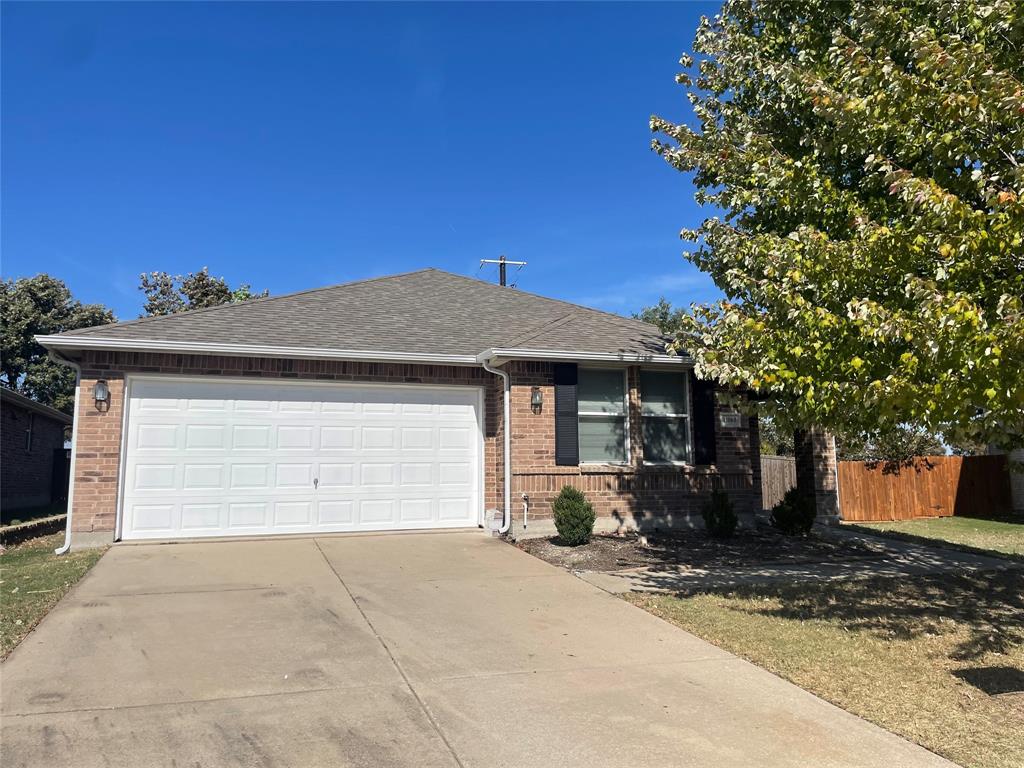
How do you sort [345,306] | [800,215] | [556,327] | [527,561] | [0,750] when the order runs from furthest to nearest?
[345,306] < [556,327] < [527,561] < [800,215] < [0,750]

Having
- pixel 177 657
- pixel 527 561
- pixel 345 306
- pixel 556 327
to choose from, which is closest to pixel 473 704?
pixel 177 657

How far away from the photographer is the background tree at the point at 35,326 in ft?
96.1

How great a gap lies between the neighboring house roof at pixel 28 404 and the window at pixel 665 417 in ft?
48.0

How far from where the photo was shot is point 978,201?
22.6 feet

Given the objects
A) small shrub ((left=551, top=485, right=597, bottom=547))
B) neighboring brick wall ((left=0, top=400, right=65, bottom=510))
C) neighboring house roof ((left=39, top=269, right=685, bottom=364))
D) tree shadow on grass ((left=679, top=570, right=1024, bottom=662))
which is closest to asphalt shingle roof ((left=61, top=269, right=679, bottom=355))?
neighboring house roof ((left=39, top=269, right=685, bottom=364))

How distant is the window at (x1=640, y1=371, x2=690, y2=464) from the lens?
1188 cm

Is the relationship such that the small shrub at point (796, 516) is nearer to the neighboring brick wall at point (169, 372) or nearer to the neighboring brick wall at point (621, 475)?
the neighboring brick wall at point (621, 475)

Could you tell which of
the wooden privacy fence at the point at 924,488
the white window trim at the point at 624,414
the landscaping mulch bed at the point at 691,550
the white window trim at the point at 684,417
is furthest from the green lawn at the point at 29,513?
the wooden privacy fence at the point at 924,488

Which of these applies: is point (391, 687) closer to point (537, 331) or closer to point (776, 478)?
point (537, 331)

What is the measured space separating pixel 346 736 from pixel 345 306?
10.4 metres

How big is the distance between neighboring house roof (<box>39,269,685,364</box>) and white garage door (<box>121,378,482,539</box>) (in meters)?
0.66

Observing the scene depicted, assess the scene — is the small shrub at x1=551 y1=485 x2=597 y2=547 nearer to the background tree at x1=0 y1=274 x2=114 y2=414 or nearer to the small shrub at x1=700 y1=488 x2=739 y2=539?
the small shrub at x1=700 y1=488 x2=739 y2=539

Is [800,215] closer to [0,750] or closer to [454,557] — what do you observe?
[454,557]

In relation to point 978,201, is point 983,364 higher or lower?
lower
